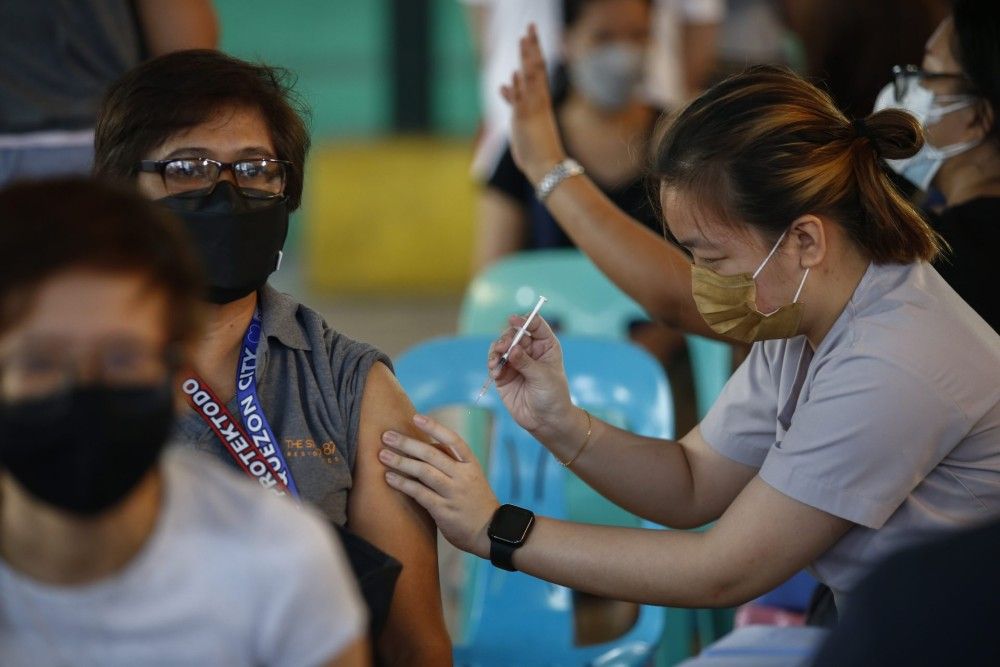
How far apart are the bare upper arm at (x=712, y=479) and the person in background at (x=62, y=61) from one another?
129 centimetres

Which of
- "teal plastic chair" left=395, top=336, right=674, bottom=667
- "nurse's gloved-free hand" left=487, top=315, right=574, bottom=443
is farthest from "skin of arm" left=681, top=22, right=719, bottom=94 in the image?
"nurse's gloved-free hand" left=487, top=315, right=574, bottom=443

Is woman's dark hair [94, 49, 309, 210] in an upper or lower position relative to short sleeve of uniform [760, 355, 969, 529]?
upper

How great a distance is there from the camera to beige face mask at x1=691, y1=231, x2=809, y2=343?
202cm

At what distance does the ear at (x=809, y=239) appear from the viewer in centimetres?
198

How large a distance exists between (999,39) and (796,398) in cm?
79

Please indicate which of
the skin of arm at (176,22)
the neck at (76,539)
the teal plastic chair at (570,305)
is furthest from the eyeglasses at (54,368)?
the teal plastic chair at (570,305)

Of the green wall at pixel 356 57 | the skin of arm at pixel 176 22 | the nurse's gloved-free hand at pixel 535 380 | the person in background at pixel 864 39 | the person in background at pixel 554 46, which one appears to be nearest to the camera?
the nurse's gloved-free hand at pixel 535 380

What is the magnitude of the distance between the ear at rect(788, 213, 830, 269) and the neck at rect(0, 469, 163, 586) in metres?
1.04

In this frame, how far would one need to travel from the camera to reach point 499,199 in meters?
4.01

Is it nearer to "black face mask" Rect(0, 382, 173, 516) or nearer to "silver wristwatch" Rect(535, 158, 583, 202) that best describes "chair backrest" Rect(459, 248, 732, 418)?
"silver wristwatch" Rect(535, 158, 583, 202)

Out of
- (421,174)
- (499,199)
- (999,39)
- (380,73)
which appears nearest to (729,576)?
(999,39)

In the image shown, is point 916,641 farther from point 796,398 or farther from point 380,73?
point 380,73

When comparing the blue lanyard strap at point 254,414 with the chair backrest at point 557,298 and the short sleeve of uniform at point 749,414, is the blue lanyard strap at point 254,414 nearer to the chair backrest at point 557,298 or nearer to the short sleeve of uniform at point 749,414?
the short sleeve of uniform at point 749,414

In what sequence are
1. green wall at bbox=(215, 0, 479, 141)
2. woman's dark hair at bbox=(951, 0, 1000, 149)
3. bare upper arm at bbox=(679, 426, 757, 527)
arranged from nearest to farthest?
bare upper arm at bbox=(679, 426, 757, 527)
woman's dark hair at bbox=(951, 0, 1000, 149)
green wall at bbox=(215, 0, 479, 141)
